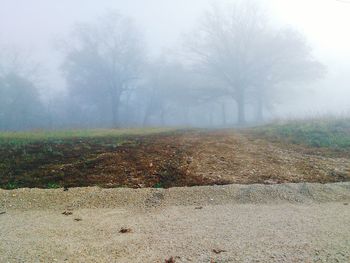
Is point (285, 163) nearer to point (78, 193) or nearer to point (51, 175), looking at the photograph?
point (78, 193)

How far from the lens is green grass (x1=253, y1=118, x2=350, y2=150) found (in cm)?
1229

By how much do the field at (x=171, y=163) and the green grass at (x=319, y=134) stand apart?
40mm

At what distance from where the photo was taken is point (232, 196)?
6.74 meters

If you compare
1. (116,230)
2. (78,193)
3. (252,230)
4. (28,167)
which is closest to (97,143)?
(28,167)

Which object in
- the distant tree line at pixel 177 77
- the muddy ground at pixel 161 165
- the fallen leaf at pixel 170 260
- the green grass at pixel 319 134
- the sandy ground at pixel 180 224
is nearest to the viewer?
the fallen leaf at pixel 170 260

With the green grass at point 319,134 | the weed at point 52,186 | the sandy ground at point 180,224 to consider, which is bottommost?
the sandy ground at point 180,224

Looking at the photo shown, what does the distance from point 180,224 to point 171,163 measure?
4304 mm

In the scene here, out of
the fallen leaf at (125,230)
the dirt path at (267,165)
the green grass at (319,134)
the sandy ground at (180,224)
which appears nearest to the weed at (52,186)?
the sandy ground at (180,224)

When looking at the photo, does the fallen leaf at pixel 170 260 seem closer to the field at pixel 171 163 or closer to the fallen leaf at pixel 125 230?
the fallen leaf at pixel 125 230

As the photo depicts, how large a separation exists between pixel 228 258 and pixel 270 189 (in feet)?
11.3

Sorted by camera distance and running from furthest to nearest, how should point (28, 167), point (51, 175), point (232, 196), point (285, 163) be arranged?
point (285, 163), point (28, 167), point (51, 175), point (232, 196)

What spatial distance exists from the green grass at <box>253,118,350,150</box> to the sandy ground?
17.8 feet

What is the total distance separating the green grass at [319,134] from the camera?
12289mm

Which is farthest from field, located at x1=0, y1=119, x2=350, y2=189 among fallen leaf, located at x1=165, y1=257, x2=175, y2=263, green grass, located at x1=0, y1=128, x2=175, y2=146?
fallen leaf, located at x1=165, y1=257, x2=175, y2=263
